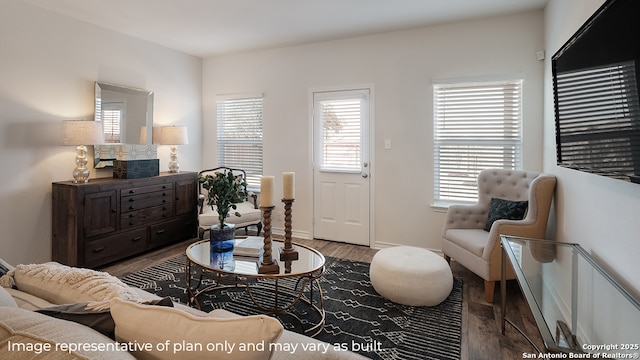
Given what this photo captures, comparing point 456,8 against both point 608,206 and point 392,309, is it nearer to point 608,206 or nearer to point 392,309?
point 608,206

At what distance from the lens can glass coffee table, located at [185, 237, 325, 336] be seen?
2238 millimetres

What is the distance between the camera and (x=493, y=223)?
293 cm

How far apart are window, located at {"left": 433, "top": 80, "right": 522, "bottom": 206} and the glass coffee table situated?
2062 mm

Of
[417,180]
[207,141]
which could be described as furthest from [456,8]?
[207,141]

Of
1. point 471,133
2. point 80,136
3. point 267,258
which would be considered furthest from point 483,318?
point 80,136

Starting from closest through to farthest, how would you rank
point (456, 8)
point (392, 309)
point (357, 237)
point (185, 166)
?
1. point (392, 309)
2. point (456, 8)
3. point (357, 237)
4. point (185, 166)

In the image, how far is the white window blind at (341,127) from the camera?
4387 mm

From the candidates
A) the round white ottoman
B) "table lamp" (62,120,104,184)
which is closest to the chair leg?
the round white ottoman

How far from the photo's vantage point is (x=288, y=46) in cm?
473

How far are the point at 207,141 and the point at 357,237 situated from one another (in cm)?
281

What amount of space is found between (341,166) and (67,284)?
350 cm

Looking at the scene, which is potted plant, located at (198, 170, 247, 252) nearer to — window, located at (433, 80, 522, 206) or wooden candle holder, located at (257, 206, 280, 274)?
wooden candle holder, located at (257, 206, 280, 274)

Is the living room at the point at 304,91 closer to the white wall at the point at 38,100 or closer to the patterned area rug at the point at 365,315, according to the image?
the white wall at the point at 38,100

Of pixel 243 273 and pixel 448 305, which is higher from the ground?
pixel 243 273
